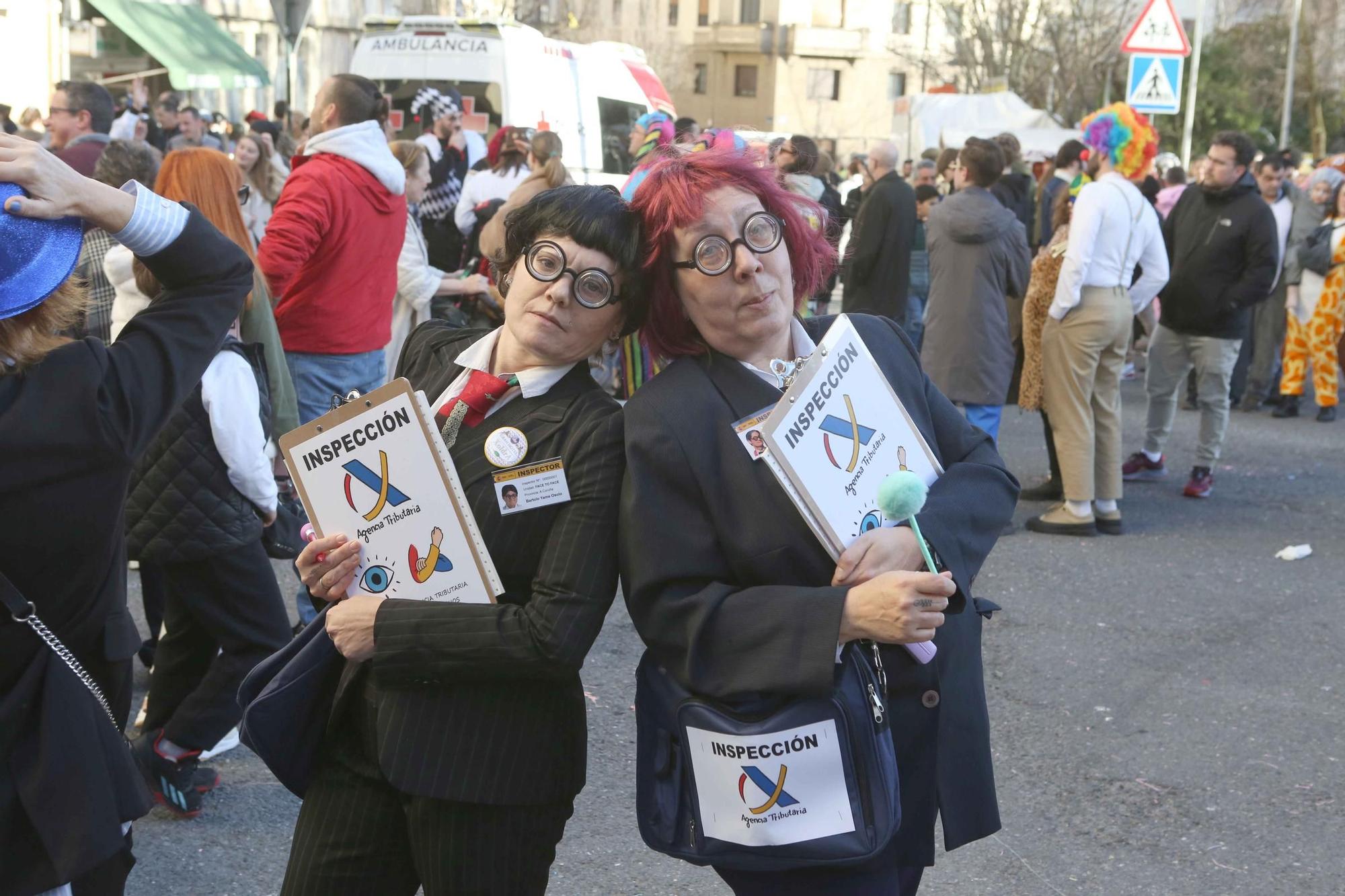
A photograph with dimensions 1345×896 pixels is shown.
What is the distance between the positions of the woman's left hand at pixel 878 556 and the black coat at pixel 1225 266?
266 inches

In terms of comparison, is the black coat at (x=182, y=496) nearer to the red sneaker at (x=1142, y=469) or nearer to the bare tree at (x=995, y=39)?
the red sneaker at (x=1142, y=469)

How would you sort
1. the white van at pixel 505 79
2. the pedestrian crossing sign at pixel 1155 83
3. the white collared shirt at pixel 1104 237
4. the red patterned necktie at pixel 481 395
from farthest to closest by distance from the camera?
the white van at pixel 505 79, the pedestrian crossing sign at pixel 1155 83, the white collared shirt at pixel 1104 237, the red patterned necktie at pixel 481 395

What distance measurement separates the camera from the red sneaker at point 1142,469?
8734 mm

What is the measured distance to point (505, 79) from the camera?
46.3 ft

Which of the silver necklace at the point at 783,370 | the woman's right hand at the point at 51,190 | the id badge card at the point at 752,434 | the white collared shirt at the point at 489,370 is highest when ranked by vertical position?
the woman's right hand at the point at 51,190

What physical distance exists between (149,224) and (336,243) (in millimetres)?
3569

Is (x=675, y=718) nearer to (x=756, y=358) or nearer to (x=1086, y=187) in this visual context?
→ (x=756, y=358)

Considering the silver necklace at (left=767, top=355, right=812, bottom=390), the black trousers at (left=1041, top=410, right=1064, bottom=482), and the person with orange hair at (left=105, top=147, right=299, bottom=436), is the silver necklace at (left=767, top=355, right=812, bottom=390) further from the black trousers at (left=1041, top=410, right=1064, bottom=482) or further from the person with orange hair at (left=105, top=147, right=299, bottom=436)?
the black trousers at (left=1041, top=410, right=1064, bottom=482)

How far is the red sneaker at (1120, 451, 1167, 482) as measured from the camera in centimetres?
873

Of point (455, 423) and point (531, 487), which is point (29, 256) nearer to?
point (455, 423)

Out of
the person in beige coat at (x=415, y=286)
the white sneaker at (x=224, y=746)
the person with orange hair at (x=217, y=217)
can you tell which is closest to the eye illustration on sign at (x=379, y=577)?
the person with orange hair at (x=217, y=217)

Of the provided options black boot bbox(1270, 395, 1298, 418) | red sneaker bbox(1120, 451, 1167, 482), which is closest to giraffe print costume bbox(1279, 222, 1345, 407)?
black boot bbox(1270, 395, 1298, 418)

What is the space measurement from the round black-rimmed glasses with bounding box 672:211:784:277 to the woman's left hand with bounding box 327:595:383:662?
756 mm

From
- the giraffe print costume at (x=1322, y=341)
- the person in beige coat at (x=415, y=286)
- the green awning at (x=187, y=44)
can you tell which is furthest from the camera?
the green awning at (x=187, y=44)
